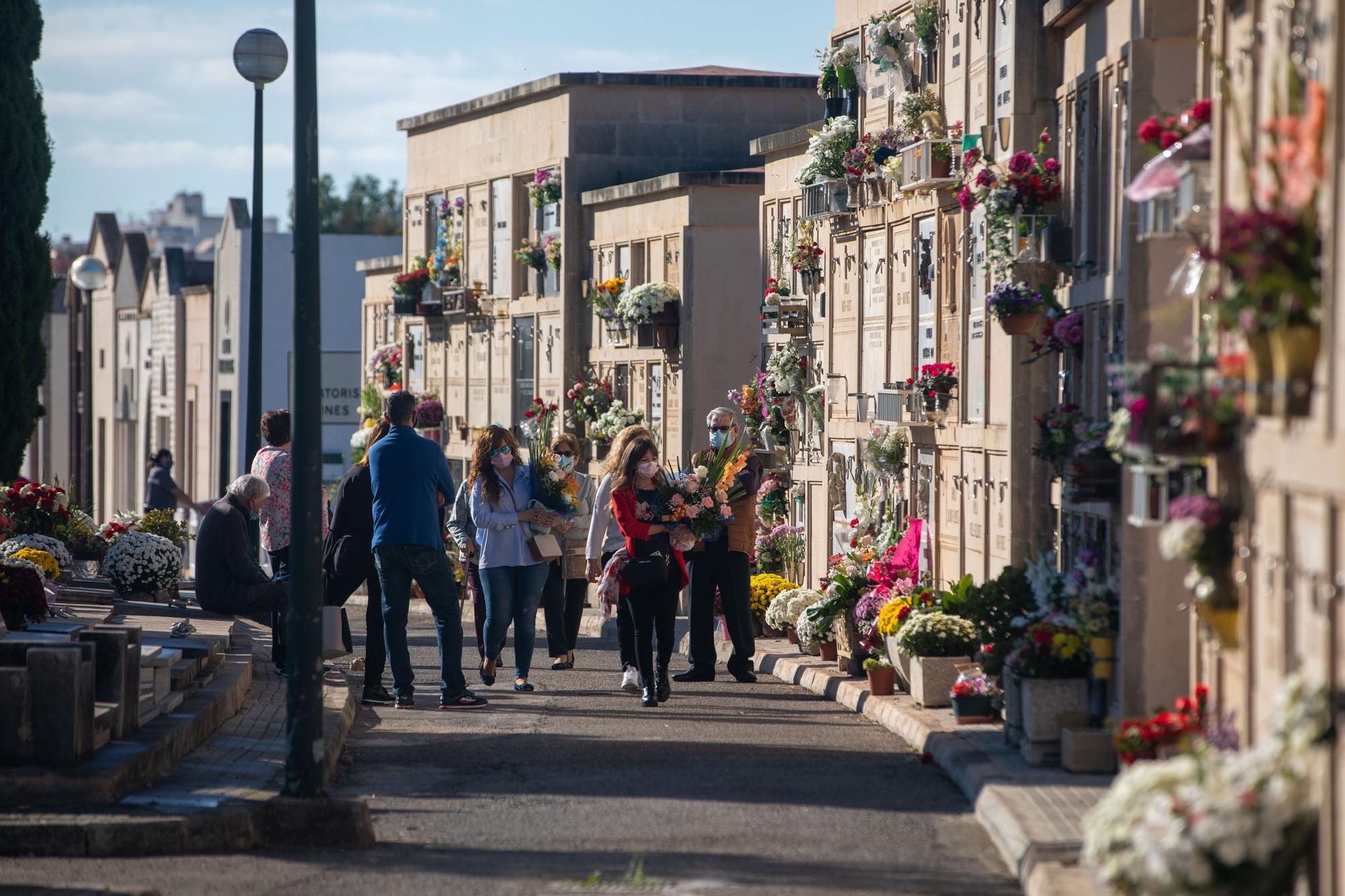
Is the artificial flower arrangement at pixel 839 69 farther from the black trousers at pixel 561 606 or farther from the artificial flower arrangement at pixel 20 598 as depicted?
the artificial flower arrangement at pixel 20 598

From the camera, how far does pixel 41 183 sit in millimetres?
26469

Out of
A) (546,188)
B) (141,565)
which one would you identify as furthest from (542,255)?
(141,565)

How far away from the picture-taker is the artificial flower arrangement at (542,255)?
25.9 meters

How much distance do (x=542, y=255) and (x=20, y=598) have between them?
15.4m

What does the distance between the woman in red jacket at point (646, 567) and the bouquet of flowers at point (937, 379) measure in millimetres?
2177

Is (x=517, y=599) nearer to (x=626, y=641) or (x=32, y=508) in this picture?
(x=626, y=641)

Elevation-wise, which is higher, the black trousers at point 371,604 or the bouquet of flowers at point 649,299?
the bouquet of flowers at point 649,299

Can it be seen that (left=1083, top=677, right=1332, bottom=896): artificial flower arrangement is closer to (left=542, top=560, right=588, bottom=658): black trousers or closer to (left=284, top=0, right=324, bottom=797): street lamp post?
(left=284, top=0, right=324, bottom=797): street lamp post

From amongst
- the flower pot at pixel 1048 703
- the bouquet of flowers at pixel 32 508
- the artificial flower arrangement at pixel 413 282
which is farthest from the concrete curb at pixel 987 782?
the artificial flower arrangement at pixel 413 282

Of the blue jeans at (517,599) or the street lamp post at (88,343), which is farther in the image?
the street lamp post at (88,343)

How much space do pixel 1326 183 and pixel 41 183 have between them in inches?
930

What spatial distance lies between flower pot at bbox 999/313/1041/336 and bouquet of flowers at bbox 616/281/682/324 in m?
11.2

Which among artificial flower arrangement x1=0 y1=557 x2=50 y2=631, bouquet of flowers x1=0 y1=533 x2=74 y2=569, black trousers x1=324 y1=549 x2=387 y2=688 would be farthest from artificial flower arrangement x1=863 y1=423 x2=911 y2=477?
bouquet of flowers x1=0 y1=533 x2=74 y2=569

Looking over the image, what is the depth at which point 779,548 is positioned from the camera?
18.7 m
